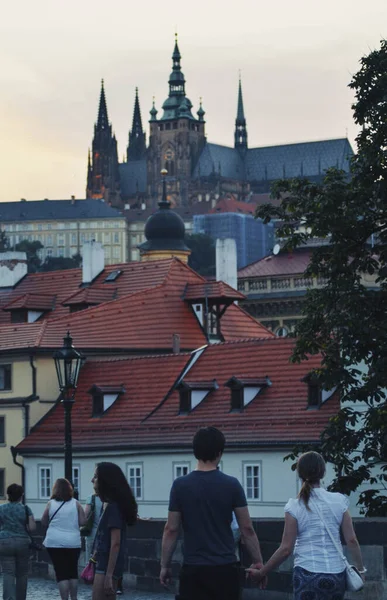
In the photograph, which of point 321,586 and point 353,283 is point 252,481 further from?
point 321,586

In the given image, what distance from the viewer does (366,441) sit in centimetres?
2459

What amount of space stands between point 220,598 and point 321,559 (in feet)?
2.31

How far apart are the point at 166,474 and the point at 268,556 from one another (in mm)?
30406

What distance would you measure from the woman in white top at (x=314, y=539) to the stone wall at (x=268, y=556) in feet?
12.3

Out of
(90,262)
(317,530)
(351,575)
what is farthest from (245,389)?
(351,575)

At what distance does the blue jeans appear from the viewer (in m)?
15.4

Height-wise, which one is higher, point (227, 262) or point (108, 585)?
point (227, 262)

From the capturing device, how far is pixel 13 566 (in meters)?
15.5

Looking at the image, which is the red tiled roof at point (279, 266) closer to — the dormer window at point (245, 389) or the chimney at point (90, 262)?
the chimney at point (90, 262)

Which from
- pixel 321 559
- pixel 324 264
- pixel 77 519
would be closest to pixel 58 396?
pixel 324 264

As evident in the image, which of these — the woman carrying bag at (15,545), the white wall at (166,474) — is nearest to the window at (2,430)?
the white wall at (166,474)

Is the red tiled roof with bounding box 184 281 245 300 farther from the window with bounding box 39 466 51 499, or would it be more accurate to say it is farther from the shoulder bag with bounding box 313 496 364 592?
the shoulder bag with bounding box 313 496 364 592

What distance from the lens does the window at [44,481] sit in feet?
163

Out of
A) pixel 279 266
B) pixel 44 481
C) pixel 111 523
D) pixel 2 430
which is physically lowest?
pixel 44 481
